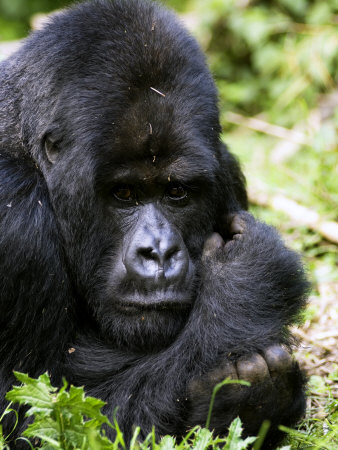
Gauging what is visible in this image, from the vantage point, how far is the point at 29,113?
11.9ft

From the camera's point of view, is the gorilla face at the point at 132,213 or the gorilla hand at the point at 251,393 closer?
the gorilla hand at the point at 251,393

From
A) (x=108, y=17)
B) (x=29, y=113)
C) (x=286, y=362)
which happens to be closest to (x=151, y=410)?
(x=286, y=362)

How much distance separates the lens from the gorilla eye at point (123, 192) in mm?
3467

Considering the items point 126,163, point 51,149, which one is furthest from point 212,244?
point 51,149

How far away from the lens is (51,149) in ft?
11.5

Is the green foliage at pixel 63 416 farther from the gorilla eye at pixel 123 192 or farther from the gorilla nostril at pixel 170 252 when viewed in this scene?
the gorilla eye at pixel 123 192

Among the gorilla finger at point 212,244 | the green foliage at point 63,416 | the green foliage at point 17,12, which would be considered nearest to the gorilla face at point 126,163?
the gorilla finger at point 212,244

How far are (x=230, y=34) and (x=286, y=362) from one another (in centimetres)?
805

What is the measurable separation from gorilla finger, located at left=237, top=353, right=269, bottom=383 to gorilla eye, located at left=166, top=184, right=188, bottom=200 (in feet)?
3.10

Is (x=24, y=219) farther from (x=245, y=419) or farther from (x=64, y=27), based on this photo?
(x=245, y=419)

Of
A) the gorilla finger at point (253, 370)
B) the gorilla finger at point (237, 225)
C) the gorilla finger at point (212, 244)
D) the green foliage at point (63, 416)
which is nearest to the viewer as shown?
the green foliage at point (63, 416)

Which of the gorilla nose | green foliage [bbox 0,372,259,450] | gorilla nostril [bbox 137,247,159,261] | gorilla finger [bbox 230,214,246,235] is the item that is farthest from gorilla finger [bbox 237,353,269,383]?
gorilla finger [bbox 230,214,246,235]

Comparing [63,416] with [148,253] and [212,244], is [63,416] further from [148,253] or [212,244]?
[212,244]

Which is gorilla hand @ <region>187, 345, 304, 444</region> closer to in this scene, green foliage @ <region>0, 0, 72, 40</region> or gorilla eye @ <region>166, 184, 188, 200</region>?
gorilla eye @ <region>166, 184, 188, 200</region>
